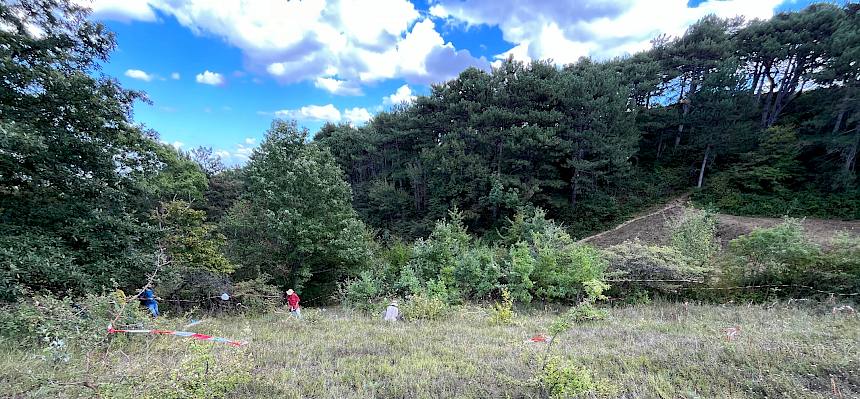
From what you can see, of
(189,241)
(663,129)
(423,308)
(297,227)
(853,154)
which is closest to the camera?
(423,308)

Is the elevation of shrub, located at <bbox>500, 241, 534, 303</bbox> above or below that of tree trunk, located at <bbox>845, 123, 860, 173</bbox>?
below

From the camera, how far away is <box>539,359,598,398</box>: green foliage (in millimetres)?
3246

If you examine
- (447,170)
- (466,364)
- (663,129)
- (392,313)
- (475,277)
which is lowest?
(392,313)

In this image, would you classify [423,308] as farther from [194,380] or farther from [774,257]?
[774,257]

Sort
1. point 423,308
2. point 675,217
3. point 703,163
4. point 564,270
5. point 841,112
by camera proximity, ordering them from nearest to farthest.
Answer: point 423,308
point 564,270
point 841,112
point 675,217
point 703,163

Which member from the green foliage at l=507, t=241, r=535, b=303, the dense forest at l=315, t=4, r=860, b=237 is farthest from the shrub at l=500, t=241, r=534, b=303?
the dense forest at l=315, t=4, r=860, b=237

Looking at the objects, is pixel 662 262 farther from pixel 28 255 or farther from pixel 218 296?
pixel 28 255

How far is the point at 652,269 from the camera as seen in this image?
327 inches

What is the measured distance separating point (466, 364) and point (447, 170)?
18818mm

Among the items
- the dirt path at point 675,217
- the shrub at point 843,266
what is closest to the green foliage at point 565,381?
the shrub at point 843,266

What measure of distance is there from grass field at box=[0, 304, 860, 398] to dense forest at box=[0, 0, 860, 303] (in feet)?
8.82

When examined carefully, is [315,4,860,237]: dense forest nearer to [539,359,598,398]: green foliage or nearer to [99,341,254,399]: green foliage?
[539,359,598,398]: green foliage

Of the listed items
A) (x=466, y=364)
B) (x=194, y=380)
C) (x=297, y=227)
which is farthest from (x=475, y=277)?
(x=297, y=227)

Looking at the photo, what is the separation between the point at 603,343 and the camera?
498 cm
